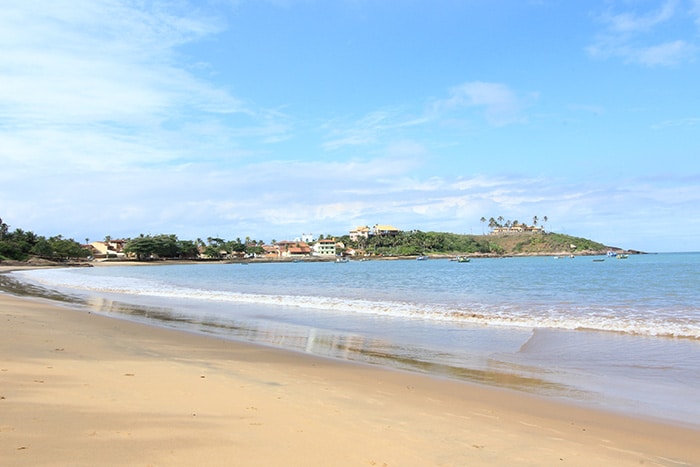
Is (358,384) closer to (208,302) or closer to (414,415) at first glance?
(414,415)

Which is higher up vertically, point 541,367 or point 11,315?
point 541,367

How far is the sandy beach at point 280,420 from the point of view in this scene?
15.0ft

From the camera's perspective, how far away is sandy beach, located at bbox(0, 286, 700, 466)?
4574mm

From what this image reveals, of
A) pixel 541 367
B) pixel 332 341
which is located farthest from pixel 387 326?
pixel 541 367

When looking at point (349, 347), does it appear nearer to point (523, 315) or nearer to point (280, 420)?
point (280, 420)

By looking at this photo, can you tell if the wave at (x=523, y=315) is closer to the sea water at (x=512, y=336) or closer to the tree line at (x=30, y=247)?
the sea water at (x=512, y=336)

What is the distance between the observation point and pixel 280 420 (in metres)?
5.73

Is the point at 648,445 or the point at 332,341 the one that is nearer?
the point at 648,445

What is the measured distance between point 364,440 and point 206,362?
5.45m

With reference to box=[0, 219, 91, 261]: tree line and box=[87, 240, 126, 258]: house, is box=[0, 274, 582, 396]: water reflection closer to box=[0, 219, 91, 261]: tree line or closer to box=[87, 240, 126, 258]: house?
box=[0, 219, 91, 261]: tree line

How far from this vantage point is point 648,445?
5.67 meters

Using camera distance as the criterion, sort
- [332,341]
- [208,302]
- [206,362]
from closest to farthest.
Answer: [206,362] < [332,341] < [208,302]

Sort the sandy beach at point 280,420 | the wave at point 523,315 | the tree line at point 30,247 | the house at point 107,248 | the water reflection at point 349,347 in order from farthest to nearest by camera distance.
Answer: the house at point 107,248
the tree line at point 30,247
the wave at point 523,315
the water reflection at point 349,347
the sandy beach at point 280,420

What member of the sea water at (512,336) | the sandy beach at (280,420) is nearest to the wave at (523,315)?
the sea water at (512,336)
